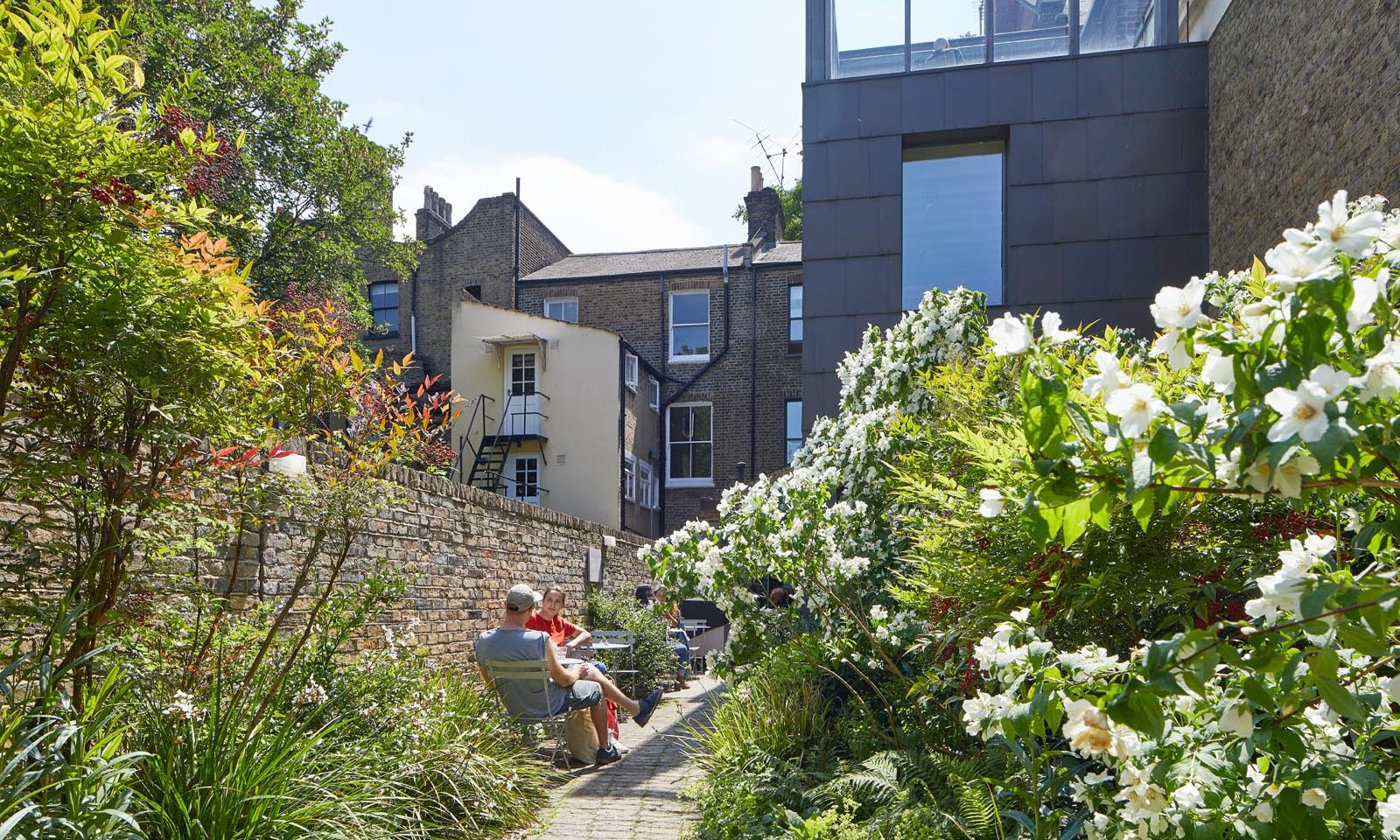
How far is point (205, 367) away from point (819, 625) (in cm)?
407

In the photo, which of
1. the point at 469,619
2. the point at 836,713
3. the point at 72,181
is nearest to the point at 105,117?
the point at 72,181

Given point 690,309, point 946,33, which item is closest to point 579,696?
point 946,33

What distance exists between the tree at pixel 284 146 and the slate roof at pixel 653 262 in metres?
7.64

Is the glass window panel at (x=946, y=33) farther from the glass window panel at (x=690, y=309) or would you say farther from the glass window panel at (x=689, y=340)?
the glass window panel at (x=689, y=340)

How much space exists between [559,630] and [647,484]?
16674 mm

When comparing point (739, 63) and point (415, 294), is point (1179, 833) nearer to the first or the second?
point (739, 63)

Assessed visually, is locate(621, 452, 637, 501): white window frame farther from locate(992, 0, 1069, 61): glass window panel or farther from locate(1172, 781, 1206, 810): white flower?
locate(1172, 781, 1206, 810): white flower

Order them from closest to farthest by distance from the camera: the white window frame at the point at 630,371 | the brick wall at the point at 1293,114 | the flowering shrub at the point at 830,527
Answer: the flowering shrub at the point at 830,527
the brick wall at the point at 1293,114
the white window frame at the point at 630,371

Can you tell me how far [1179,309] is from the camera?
1.50 meters

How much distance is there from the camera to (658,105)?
32.9 ft

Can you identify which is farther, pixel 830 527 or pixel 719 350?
pixel 719 350

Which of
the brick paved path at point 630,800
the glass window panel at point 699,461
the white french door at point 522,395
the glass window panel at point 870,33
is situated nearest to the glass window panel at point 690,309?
the glass window panel at point 699,461

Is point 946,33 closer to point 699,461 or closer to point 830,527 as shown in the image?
point 830,527

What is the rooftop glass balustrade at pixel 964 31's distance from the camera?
475 inches
